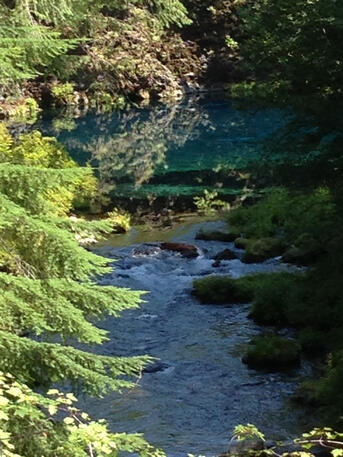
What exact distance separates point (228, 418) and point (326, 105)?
5150mm

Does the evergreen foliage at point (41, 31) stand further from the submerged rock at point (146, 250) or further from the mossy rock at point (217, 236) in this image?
the mossy rock at point (217, 236)

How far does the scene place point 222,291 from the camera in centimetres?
1479

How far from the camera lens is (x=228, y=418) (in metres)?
10.0

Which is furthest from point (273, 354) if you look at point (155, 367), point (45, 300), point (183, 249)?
point (45, 300)

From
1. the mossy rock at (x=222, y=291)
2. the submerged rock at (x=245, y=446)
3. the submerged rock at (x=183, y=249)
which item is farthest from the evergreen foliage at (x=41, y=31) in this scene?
the mossy rock at (x=222, y=291)

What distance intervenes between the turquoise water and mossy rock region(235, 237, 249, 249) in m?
3.41

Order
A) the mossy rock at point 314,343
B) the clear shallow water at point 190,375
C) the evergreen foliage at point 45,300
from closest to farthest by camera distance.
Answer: the evergreen foliage at point 45,300 → the clear shallow water at point 190,375 → the mossy rock at point 314,343

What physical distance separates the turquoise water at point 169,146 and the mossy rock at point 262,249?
3.25 metres

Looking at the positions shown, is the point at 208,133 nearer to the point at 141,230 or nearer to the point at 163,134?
the point at 163,134

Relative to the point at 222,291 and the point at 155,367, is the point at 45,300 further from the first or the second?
the point at 222,291

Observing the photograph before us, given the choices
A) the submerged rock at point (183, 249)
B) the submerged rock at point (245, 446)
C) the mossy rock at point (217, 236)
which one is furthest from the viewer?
the mossy rock at point (217, 236)

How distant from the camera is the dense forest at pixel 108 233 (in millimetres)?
5188

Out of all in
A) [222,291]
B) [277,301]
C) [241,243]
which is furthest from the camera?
[241,243]

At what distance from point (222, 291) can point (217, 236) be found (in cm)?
413
